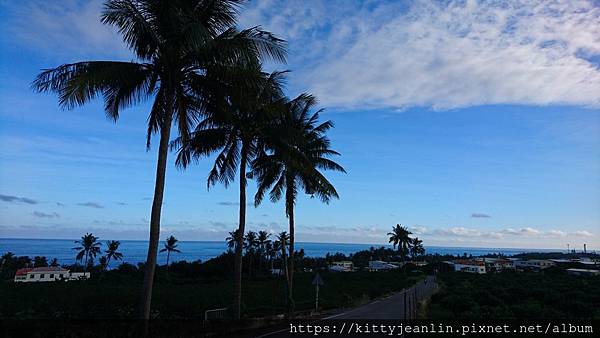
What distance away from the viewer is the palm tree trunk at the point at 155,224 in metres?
9.96

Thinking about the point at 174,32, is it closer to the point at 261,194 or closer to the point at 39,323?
the point at 39,323

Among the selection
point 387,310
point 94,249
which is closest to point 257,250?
point 94,249

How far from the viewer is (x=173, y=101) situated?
37.6 ft

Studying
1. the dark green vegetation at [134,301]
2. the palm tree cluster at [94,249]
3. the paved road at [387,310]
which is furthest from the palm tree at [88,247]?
the paved road at [387,310]

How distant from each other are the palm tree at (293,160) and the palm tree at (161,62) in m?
5.25

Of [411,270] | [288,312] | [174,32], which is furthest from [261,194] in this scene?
[411,270]

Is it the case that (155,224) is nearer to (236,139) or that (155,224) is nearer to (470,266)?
(236,139)

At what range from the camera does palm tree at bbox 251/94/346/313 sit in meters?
16.7

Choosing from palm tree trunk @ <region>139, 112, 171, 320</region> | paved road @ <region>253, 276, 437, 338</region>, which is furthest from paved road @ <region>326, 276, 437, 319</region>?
palm tree trunk @ <region>139, 112, 171, 320</region>

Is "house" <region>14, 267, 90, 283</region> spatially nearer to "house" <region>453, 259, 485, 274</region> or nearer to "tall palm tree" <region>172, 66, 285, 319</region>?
"tall palm tree" <region>172, 66, 285, 319</region>

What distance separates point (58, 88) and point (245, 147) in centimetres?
790

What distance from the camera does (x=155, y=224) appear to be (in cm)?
1034

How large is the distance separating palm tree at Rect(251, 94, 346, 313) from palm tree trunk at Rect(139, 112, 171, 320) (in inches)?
250

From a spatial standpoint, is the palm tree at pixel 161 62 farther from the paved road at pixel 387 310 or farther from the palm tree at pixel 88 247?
the palm tree at pixel 88 247
